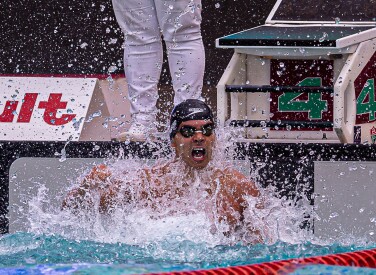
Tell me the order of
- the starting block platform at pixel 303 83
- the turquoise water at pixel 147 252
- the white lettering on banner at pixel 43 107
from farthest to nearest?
1. the white lettering on banner at pixel 43 107
2. the starting block platform at pixel 303 83
3. the turquoise water at pixel 147 252

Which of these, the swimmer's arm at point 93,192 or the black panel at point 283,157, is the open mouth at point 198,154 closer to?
the swimmer's arm at point 93,192

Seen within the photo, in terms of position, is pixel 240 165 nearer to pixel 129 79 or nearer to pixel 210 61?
pixel 129 79

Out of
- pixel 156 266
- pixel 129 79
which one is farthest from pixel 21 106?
pixel 156 266

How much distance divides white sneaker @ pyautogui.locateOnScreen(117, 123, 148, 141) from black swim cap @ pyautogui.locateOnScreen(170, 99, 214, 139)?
1.78ft

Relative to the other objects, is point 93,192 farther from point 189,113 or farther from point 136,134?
point 136,134

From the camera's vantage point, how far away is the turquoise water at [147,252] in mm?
3346

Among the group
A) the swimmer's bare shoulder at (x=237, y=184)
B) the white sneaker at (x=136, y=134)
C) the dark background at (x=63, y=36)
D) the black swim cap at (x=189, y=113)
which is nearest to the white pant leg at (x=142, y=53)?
the white sneaker at (x=136, y=134)

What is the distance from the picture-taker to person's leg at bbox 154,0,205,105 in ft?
14.7

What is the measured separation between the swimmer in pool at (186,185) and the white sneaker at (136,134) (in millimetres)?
465

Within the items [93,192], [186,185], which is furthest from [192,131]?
[93,192]

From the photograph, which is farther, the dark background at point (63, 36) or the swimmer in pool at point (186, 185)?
the dark background at point (63, 36)

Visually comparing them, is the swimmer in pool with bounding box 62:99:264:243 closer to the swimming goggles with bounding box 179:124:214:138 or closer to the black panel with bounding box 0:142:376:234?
the swimming goggles with bounding box 179:124:214:138

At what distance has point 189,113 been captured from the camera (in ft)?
12.8

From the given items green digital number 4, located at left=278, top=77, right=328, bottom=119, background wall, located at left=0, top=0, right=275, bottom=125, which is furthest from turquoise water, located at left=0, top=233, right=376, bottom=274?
background wall, located at left=0, top=0, right=275, bottom=125
